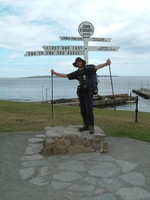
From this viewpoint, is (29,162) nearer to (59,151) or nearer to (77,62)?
(59,151)

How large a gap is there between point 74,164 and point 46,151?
0.71 m

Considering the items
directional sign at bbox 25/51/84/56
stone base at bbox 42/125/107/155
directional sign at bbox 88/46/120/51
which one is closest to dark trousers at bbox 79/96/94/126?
stone base at bbox 42/125/107/155

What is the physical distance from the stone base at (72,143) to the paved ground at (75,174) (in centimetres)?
15

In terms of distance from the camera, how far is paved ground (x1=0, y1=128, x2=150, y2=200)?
329 cm

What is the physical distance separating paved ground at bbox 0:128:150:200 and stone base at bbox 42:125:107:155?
0.50 ft

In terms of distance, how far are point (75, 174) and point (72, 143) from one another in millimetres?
1127

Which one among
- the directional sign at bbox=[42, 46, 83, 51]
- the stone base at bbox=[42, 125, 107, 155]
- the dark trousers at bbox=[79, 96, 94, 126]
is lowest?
the stone base at bbox=[42, 125, 107, 155]

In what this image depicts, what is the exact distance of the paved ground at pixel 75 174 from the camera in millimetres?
3293

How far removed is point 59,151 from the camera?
495 cm

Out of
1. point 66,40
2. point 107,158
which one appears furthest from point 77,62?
point 66,40

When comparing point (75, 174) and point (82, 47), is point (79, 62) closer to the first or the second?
point (75, 174)

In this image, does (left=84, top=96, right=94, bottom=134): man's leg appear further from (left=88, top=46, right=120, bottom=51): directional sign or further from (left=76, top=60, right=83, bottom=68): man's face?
(left=88, top=46, right=120, bottom=51): directional sign

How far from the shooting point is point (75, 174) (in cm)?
394

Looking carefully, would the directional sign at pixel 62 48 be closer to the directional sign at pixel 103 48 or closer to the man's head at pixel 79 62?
the directional sign at pixel 103 48
